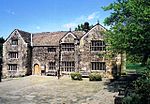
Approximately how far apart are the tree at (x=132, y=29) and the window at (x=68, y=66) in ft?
58.6

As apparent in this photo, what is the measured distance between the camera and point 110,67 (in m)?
39.7

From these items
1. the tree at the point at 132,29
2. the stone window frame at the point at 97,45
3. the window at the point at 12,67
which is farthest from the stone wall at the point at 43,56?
the tree at the point at 132,29

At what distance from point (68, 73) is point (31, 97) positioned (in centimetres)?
1965

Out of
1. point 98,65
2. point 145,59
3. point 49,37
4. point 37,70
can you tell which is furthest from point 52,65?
point 145,59

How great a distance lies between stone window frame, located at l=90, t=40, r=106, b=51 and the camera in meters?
40.2

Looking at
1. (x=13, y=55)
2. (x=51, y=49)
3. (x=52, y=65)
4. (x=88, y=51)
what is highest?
(x=51, y=49)

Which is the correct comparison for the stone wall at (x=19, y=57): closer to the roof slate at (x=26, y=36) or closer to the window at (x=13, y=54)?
the window at (x=13, y=54)

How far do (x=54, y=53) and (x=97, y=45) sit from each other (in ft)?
28.5

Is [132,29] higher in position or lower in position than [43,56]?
higher

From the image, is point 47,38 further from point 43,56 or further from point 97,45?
point 97,45

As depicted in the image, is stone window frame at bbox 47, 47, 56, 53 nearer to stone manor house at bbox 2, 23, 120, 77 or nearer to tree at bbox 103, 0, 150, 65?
stone manor house at bbox 2, 23, 120, 77

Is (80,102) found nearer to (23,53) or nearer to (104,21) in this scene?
(104,21)

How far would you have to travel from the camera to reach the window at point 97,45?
40.3 m

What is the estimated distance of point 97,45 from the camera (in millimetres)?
40688
